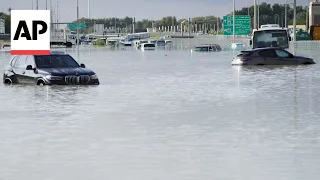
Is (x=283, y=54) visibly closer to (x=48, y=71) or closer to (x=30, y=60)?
(x=30, y=60)

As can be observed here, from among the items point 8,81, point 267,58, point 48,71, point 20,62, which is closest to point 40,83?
point 48,71

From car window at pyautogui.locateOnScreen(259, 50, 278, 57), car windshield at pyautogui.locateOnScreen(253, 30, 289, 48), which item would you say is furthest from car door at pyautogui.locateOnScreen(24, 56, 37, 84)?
car windshield at pyautogui.locateOnScreen(253, 30, 289, 48)

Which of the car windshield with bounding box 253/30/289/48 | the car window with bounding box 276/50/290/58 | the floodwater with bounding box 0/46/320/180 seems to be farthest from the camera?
the car windshield with bounding box 253/30/289/48

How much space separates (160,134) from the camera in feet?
49.5

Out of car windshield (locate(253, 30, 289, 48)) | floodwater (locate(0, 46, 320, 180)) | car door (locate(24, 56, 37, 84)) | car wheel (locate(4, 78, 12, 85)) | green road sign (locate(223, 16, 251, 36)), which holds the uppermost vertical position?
green road sign (locate(223, 16, 251, 36))

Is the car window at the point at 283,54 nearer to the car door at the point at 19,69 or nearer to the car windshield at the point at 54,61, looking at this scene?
the car windshield at the point at 54,61

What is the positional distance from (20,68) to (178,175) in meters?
21.6

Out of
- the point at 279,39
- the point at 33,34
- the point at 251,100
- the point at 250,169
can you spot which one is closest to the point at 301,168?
the point at 250,169

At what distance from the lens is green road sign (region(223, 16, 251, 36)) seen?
111750 millimetres

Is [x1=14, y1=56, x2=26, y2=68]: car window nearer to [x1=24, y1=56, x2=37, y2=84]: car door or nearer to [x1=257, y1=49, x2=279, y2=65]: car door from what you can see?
[x1=24, y1=56, x2=37, y2=84]: car door

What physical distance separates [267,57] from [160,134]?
3608 cm

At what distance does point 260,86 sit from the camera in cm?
2997

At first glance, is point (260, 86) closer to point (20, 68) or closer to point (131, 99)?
point (131, 99)

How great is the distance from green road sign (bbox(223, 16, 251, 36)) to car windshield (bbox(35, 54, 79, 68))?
81699 mm
